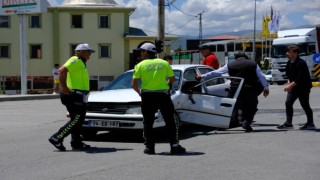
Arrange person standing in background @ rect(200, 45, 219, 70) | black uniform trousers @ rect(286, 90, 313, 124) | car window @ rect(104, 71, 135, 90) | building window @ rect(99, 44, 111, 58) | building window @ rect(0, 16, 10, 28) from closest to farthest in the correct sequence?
black uniform trousers @ rect(286, 90, 313, 124) → car window @ rect(104, 71, 135, 90) → person standing in background @ rect(200, 45, 219, 70) → building window @ rect(0, 16, 10, 28) → building window @ rect(99, 44, 111, 58)

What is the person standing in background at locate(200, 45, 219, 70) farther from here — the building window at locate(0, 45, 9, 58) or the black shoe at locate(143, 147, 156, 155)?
the building window at locate(0, 45, 9, 58)

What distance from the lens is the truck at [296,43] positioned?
34062mm

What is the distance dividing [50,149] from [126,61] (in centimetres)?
4167

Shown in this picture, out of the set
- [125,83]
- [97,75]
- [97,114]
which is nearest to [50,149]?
[97,114]

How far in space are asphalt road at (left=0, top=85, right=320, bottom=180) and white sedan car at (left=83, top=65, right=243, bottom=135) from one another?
340 mm

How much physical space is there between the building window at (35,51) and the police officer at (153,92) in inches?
1678

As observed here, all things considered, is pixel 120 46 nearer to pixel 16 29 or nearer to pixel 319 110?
pixel 16 29

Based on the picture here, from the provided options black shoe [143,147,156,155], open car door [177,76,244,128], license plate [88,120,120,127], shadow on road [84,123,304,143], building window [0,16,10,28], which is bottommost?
shadow on road [84,123,304,143]

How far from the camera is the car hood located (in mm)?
9852

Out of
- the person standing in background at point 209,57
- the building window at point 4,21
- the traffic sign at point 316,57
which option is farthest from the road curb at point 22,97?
the building window at point 4,21

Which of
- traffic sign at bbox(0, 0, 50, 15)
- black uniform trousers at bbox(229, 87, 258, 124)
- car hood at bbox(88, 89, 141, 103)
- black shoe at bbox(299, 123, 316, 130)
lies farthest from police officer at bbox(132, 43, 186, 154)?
traffic sign at bbox(0, 0, 50, 15)

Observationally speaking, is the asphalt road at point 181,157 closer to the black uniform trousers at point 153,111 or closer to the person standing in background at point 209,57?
the black uniform trousers at point 153,111

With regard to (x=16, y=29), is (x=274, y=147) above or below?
below

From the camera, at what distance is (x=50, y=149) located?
9.20 metres
